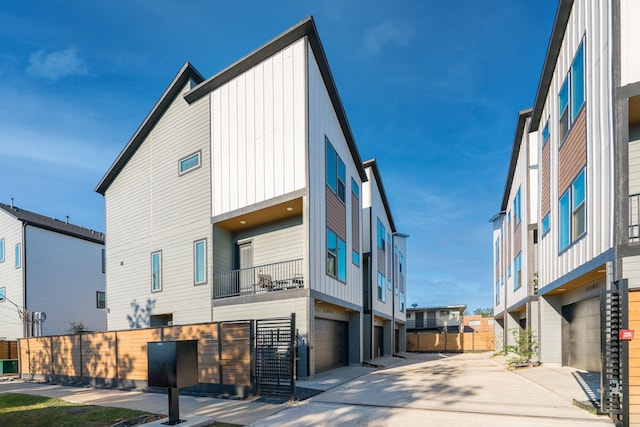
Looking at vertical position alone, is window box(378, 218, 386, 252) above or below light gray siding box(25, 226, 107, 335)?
above

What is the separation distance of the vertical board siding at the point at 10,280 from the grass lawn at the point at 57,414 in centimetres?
1630

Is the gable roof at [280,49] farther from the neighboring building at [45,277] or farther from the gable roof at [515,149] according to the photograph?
the neighboring building at [45,277]

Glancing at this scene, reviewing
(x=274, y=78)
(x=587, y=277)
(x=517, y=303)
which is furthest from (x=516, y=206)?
(x=274, y=78)

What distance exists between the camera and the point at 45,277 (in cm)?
2492

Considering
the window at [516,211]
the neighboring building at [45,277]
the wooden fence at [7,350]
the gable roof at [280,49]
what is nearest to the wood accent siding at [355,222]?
the gable roof at [280,49]

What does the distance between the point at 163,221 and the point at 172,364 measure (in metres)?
10.2

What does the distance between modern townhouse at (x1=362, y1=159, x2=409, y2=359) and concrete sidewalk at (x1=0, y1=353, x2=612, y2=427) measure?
27.3ft

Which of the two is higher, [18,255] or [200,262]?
[200,262]

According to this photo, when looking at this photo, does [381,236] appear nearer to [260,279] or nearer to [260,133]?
[260,279]

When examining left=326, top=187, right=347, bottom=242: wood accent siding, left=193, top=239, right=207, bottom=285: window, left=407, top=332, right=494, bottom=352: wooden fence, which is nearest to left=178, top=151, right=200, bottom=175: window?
left=193, top=239, right=207, bottom=285: window

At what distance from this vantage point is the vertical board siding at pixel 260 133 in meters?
13.4

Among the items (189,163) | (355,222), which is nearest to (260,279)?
(189,163)

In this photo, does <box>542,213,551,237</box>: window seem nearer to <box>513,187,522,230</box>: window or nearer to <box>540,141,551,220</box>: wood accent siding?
<box>540,141,551,220</box>: wood accent siding

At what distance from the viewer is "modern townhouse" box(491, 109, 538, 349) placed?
18047mm
